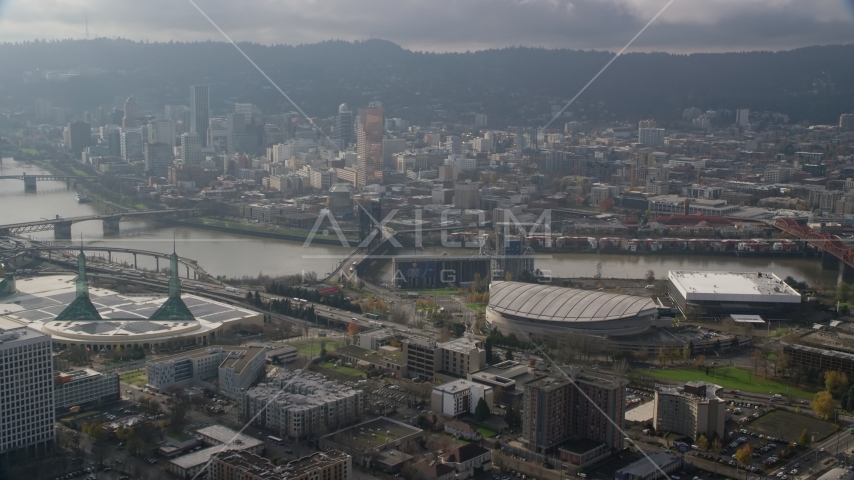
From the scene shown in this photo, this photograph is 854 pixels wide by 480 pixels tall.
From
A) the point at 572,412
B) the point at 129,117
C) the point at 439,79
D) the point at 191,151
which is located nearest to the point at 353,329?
the point at 572,412

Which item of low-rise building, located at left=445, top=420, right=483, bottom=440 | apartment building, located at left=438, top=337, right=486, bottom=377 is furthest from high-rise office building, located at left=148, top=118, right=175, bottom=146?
low-rise building, located at left=445, top=420, right=483, bottom=440

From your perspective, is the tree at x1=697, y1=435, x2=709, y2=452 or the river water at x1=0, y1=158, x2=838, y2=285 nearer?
the tree at x1=697, y1=435, x2=709, y2=452

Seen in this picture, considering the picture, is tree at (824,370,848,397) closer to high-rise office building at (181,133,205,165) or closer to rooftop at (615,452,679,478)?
rooftop at (615,452,679,478)

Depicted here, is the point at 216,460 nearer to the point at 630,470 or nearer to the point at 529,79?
the point at 630,470

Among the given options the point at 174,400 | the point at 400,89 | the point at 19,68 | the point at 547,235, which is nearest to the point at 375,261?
the point at 547,235

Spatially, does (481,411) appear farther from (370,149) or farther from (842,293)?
(370,149)

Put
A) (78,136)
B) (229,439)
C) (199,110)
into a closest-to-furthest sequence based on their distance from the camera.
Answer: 1. (229,439)
2. (78,136)
3. (199,110)
